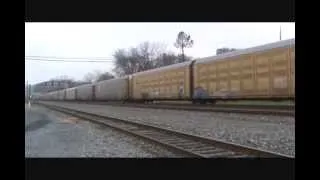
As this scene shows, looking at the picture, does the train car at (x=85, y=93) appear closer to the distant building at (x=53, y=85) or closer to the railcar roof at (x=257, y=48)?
the railcar roof at (x=257, y=48)

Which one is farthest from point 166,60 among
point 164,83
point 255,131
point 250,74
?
point 255,131

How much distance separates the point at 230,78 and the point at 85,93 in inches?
1634

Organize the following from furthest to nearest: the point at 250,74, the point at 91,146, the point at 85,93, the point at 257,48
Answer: the point at 85,93 → the point at 250,74 → the point at 257,48 → the point at 91,146

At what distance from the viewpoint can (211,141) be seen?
34.1ft

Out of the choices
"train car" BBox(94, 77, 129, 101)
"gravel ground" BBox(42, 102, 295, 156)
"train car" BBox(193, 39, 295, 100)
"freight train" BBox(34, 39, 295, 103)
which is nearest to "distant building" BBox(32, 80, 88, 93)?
"train car" BBox(94, 77, 129, 101)

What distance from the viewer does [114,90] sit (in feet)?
153

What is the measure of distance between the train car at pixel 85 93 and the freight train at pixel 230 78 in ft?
68.0

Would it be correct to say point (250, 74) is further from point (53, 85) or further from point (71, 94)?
point (53, 85)

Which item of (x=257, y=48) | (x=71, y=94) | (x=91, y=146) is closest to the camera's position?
(x=91, y=146)

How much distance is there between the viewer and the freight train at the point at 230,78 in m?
19.2

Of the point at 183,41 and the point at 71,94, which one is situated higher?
the point at 183,41

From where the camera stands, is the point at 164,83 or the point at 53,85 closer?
the point at 164,83

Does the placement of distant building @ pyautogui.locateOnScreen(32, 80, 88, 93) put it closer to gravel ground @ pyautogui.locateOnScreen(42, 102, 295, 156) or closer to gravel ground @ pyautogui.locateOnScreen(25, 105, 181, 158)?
gravel ground @ pyautogui.locateOnScreen(42, 102, 295, 156)

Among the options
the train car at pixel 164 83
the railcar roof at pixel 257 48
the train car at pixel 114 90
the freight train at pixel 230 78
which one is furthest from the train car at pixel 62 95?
the railcar roof at pixel 257 48
